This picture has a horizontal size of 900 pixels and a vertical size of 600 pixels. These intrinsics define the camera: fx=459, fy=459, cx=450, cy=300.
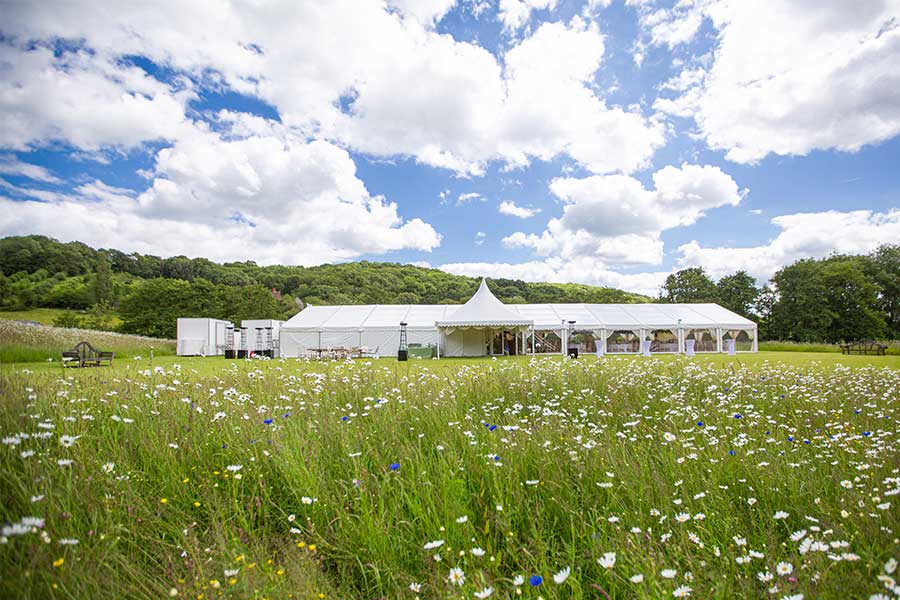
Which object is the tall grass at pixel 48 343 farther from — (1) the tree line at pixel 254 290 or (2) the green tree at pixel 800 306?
(2) the green tree at pixel 800 306

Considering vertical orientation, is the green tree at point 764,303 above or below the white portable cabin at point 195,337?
above

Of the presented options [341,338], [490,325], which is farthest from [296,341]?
[490,325]

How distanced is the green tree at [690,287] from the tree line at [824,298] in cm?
16

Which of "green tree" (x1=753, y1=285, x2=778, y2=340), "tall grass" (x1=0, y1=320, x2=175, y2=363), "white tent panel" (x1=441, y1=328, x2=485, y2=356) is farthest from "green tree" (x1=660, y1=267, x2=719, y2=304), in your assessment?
"tall grass" (x1=0, y1=320, x2=175, y2=363)

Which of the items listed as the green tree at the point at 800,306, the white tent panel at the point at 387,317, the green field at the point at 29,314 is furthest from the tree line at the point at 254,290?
the green field at the point at 29,314

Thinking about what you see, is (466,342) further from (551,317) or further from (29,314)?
(29,314)

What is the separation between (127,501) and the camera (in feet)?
8.50

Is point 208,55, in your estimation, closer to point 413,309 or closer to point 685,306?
point 413,309

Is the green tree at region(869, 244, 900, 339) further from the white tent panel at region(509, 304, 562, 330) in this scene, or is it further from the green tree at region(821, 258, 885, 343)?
the white tent panel at region(509, 304, 562, 330)

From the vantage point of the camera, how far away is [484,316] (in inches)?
1023

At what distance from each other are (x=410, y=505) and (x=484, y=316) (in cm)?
2349

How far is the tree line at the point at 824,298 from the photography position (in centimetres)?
4419

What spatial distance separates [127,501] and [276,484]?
A: 84 cm

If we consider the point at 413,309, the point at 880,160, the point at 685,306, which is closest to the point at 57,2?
the point at 880,160
